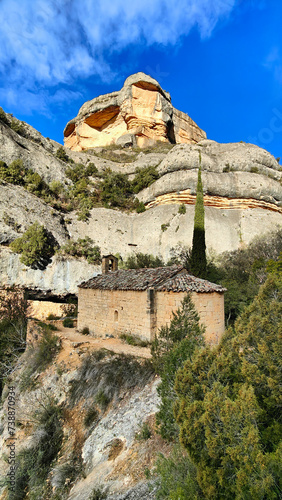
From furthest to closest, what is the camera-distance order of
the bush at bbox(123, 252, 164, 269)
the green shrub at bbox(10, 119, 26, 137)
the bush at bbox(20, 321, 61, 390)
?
1. the green shrub at bbox(10, 119, 26, 137)
2. the bush at bbox(123, 252, 164, 269)
3. the bush at bbox(20, 321, 61, 390)

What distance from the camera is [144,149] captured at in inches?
1722

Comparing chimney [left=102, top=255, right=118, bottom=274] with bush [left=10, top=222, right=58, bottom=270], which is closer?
chimney [left=102, top=255, right=118, bottom=274]

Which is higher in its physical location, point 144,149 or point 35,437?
point 144,149

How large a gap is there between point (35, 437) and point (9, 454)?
1.65m

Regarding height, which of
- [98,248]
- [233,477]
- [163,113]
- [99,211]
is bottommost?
[233,477]

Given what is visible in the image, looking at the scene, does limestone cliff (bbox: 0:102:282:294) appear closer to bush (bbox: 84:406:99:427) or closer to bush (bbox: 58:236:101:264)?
bush (bbox: 58:236:101:264)

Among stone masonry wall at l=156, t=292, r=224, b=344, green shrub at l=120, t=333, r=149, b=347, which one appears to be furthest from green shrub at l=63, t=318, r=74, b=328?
stone masonry wall at l=156, t=292, r=224, b=344

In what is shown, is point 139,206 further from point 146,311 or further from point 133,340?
point 133,340

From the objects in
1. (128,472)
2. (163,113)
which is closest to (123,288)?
(128,472)

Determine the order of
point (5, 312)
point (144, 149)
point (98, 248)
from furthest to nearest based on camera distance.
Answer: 1. point (144, 149)
2. point (98, 248)
3. point (5, 312)

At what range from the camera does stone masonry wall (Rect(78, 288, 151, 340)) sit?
12.0 meters

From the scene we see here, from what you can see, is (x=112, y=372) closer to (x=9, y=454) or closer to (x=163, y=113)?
(x=9, y=454)

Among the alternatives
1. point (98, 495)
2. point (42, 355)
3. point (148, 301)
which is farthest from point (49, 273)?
point (98, 495)

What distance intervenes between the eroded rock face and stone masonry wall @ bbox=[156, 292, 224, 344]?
39.1 m
